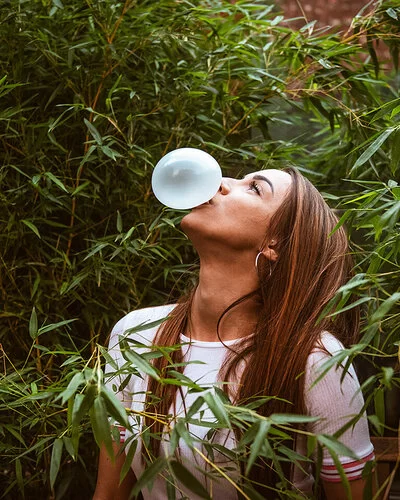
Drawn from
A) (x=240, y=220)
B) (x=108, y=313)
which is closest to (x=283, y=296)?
(x=240, y=220)

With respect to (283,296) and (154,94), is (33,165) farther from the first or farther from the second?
(283,296)

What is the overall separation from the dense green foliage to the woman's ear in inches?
14.6

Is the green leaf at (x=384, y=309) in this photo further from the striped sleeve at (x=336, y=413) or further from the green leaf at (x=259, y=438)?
the striped sleeve at (x=336, y=413)

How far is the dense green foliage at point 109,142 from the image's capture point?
226 cm

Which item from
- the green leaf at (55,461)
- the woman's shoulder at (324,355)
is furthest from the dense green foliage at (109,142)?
the green leaf at (55,461)

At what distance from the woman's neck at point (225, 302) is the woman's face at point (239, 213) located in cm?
7

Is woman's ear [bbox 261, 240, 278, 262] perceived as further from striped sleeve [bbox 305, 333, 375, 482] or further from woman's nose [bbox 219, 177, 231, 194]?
striped sleeve [bbox 305, 333, 375, 482]

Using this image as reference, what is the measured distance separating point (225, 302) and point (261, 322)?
0.10m

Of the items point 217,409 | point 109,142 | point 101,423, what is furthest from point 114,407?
point 109,142

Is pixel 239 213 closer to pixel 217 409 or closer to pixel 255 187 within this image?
pixel 255 187

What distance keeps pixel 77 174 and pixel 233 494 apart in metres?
1.04

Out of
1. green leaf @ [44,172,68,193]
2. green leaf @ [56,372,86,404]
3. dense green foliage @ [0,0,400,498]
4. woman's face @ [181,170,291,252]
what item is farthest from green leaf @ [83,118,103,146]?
green leaf @ [56,372,86,404]

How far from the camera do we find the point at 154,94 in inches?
95.5

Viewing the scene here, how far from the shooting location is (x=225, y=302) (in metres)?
1.91
